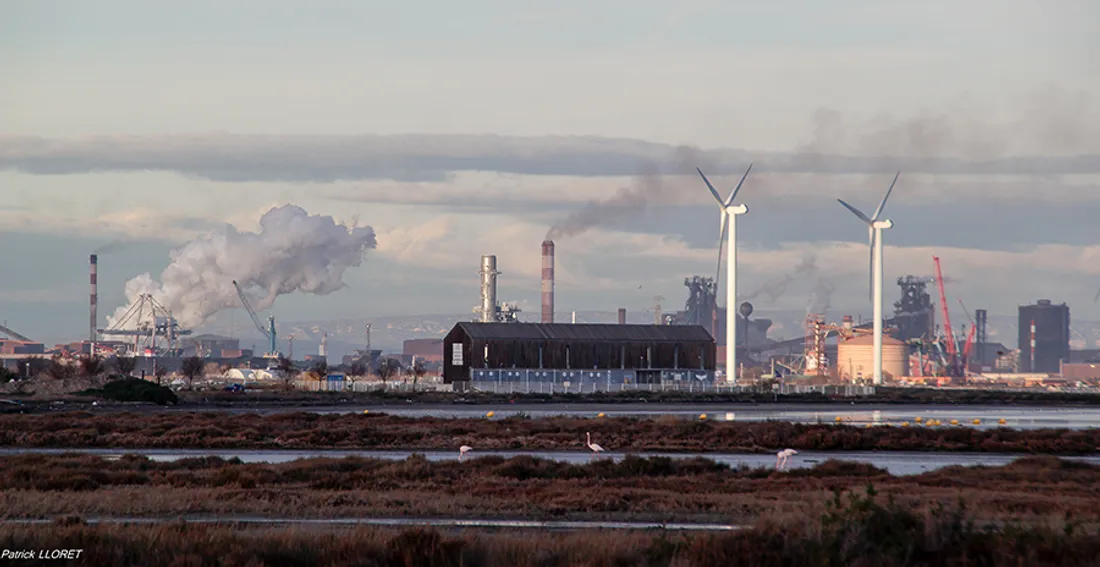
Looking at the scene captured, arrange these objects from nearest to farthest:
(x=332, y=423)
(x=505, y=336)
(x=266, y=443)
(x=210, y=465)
Answer: 1. (x=210, y=465)
2. (x=266, y=443)
3. (x=332, y=423)
4. (x=505, y=336)

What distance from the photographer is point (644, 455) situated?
46312mm

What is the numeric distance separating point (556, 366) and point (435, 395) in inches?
579

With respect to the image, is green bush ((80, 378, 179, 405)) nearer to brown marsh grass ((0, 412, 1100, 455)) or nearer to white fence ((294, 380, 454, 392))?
brown marsh grass ((0, 412, 1100, 455))

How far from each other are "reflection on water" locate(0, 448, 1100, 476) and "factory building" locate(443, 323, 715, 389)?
71.4 meters

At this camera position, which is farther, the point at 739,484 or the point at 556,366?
the point at 556,366

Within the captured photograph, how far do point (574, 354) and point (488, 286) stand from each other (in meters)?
63.2

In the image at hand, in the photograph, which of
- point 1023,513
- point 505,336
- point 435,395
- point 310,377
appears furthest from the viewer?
point 310,377

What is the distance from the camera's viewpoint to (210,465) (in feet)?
126

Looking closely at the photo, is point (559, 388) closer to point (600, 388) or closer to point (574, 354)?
point (600, 388)

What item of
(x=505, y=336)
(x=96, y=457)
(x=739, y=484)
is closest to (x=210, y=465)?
(x=96, y=457)

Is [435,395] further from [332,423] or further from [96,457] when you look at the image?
[96,457]

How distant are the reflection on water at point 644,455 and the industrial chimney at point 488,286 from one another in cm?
13426

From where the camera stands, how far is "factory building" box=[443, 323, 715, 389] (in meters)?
120

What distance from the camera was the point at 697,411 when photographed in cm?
9144
